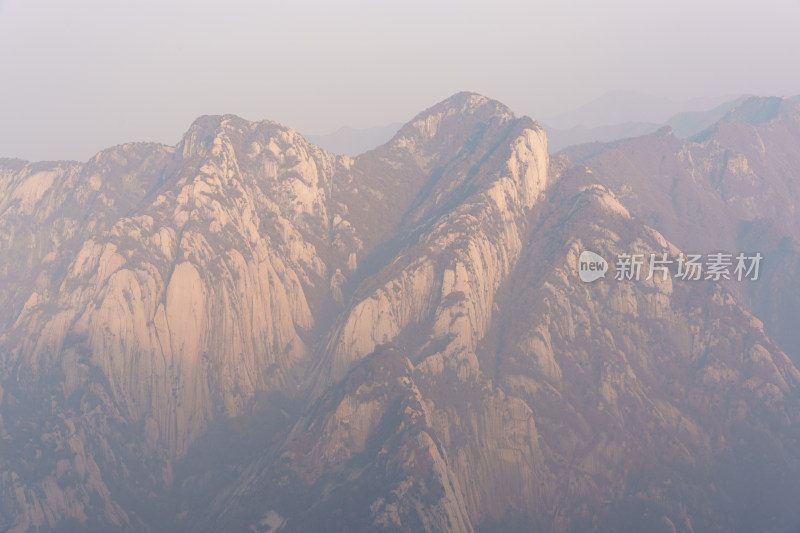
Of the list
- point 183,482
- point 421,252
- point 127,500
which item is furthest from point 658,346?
point 127,500

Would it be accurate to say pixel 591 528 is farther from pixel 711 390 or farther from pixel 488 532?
pixel 711 390
